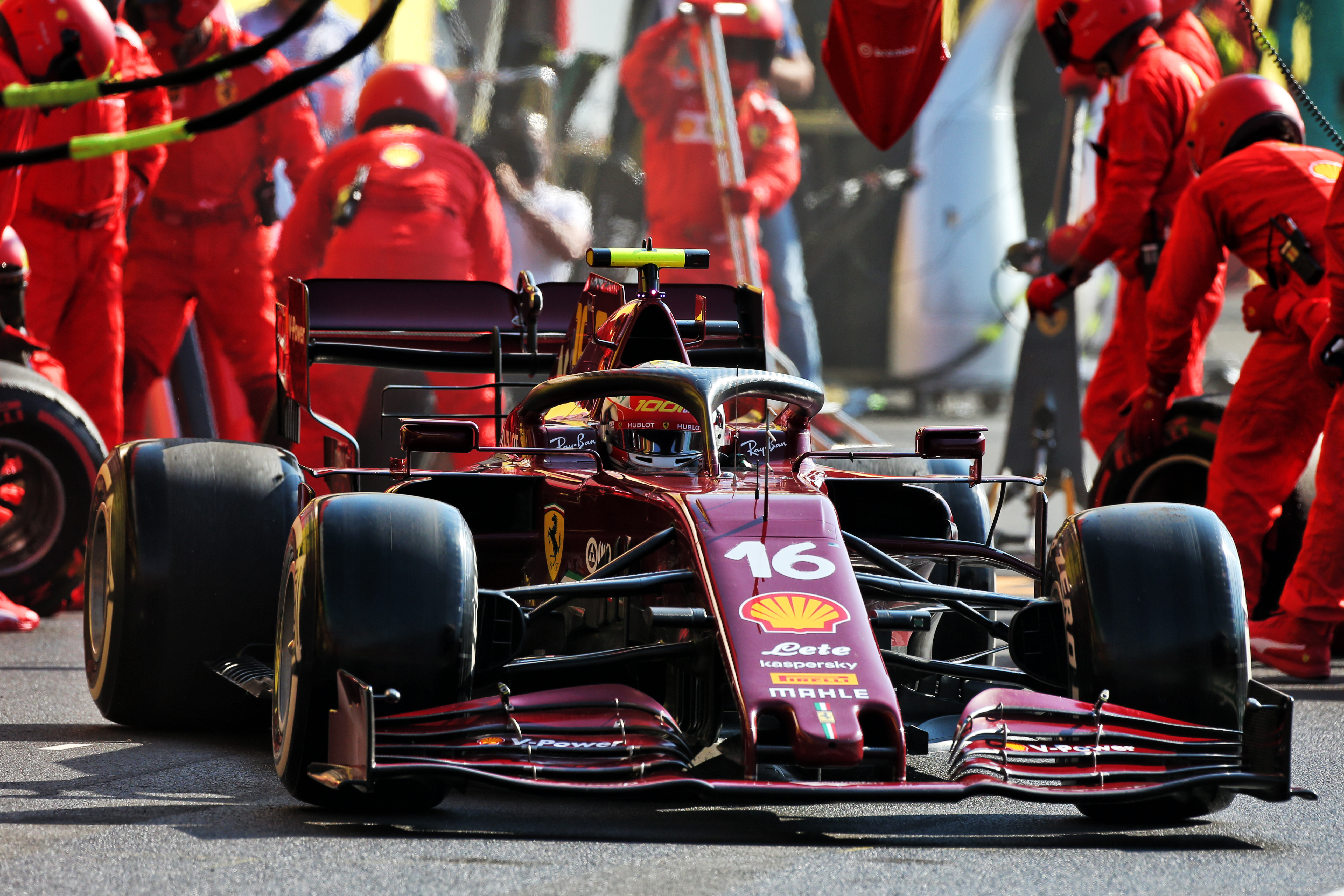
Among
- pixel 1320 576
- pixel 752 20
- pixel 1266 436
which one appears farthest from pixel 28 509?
pixel 752 20

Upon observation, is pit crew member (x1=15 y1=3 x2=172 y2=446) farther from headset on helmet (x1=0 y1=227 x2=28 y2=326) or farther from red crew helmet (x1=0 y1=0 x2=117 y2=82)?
red crew helmet (x1=0 y1=0 x2=117 y2=82)

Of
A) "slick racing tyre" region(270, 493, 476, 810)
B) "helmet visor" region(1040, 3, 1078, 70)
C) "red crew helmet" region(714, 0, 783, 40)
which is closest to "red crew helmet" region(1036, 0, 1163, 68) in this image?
"helmet visor" region(1040, 3, 1078, 70)

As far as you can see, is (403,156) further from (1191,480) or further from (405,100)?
(1191,480)

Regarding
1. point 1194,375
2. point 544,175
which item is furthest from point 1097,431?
point 544,175

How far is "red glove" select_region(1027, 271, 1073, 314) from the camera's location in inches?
338

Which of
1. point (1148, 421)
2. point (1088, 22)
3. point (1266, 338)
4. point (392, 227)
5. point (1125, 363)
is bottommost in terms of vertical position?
point (1148, 421)

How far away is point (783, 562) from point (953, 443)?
3.08ft

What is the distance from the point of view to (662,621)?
13.6ft

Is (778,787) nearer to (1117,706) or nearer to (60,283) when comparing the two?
(1117,706)

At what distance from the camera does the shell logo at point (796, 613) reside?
4.14m

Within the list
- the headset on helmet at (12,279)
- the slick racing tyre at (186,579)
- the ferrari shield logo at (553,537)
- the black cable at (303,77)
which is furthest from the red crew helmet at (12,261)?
the black cable at (303,77)

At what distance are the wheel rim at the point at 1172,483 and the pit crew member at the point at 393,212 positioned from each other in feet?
12.3

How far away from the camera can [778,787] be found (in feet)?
12.3

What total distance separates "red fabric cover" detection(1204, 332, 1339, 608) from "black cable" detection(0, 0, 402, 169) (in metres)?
4.62
